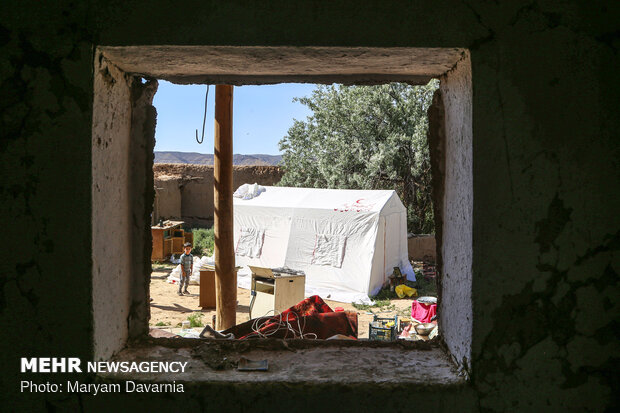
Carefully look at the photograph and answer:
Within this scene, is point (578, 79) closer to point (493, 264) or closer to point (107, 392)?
point (493, 264)

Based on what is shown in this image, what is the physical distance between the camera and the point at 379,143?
1300 cm

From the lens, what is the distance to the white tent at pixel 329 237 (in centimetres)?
946

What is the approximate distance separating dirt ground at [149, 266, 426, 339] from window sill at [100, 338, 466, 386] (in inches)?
213

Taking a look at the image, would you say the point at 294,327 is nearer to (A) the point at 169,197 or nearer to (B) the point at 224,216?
(B) the point at 224,216

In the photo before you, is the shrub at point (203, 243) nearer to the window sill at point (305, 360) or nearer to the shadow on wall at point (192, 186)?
the shadow on wall at point (192, 186)

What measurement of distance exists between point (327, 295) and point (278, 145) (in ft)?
22.5

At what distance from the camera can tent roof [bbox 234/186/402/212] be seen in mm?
9695

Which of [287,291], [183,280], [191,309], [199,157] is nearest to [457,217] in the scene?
[287,291]

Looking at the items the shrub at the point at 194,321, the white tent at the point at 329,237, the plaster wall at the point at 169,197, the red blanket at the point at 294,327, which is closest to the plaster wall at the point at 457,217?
the red blanket at the point at 294,327

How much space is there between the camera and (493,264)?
1099mm

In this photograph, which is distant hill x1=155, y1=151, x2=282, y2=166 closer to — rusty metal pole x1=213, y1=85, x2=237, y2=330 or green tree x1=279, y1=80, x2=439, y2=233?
green tree x1=279, y1=80, x2=439, y2=233

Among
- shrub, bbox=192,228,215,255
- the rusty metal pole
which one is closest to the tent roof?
shrub, bbox=192,228,215,255

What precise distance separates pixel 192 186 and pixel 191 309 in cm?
1185

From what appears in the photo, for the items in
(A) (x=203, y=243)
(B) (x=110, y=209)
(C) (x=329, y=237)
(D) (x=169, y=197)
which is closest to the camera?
(B) (x=110, y=209)
